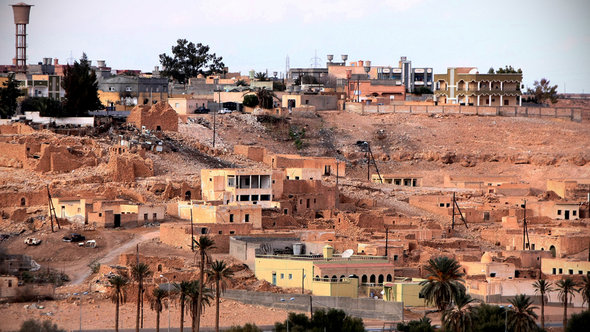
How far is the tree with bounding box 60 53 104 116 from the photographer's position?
271 feet

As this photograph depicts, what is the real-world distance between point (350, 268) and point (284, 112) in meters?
40.2

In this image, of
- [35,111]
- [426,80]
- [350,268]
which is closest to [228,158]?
[35,111]

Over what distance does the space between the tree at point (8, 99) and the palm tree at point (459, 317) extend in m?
38.6

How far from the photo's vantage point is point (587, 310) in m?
54.7

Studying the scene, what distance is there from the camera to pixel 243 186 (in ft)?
230

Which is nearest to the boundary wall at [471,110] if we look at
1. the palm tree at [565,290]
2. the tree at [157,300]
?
the palm tree at [565,290]

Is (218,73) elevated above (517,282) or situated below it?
above

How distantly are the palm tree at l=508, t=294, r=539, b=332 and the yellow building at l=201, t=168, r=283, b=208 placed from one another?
19984 millimetres

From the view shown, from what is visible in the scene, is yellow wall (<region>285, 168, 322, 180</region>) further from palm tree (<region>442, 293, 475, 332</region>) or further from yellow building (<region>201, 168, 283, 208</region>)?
palm tree (<region>442, 293, 475, 332</region>)

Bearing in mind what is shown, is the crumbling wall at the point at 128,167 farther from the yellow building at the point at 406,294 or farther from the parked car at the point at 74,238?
the yellow building at the point at 406,294

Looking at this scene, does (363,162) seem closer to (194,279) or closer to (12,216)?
Answer: (12,216)

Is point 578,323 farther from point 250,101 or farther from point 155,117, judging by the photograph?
point 250,101

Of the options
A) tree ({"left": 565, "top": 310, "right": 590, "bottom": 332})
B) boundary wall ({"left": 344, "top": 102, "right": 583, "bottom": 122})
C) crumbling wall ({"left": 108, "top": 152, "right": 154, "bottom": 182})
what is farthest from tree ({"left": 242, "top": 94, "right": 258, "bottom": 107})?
tree ({"left": 565, "top": 310, "right": 590, "bottom": 332})

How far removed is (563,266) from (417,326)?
12.9 metres
